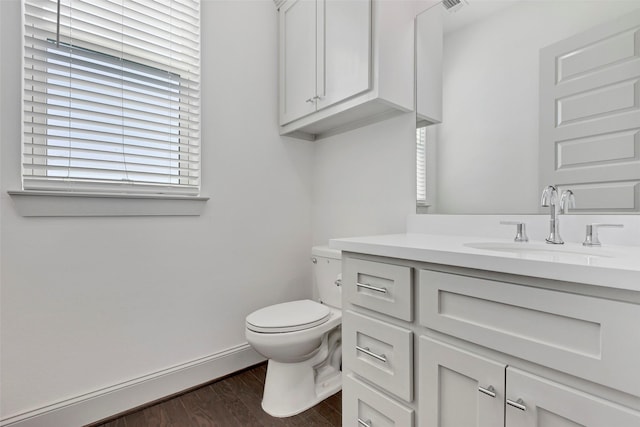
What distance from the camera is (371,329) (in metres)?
1.04

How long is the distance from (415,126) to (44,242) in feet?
5.85

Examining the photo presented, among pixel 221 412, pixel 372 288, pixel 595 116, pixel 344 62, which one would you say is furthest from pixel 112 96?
pixel 595 116

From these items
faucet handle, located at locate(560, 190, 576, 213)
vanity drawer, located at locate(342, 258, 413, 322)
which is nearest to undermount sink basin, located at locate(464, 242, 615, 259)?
faucet handle, located at locate(560, 190, 576, 213)

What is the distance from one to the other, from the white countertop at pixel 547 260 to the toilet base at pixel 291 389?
0.78 metres

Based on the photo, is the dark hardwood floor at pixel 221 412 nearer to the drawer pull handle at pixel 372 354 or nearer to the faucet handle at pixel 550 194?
the drawer pull handle at pixel 372 354

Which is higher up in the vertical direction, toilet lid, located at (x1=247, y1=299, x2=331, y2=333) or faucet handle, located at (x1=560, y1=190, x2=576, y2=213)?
faucet handle, located at (x1=560, y1=190, x2=576, y2=213)

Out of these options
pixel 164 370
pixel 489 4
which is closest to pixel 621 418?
pixel 489 4

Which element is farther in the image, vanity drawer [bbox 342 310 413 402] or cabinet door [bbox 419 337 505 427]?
vanity drawer [bbox 342 310 413 402]

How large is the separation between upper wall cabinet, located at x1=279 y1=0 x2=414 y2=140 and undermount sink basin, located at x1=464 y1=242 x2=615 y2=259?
78cm

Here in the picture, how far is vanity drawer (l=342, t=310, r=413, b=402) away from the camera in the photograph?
932 mm

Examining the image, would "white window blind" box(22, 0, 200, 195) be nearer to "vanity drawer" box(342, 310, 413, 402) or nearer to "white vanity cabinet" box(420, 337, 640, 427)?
"vanity drawer" box(342, 310, 413, 402)

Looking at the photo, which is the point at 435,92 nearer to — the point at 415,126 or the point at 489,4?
the point at 415,126

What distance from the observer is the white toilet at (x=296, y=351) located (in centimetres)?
141

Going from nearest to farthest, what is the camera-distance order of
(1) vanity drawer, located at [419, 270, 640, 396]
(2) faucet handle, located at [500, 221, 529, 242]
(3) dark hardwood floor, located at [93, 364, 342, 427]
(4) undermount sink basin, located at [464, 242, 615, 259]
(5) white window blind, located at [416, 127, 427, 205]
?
(1) vanity drawer, located at [419, 270, 640, 396]
(4) undermount sink basin, located at [464, 242, 615, 259]
(2) faucet handle, located at [500, 221, 529, 242]
(3) dark hardwood floor, located at [93, 364, 342, 427]
(5) white window blind, located at [416, 127, 427, 205]
